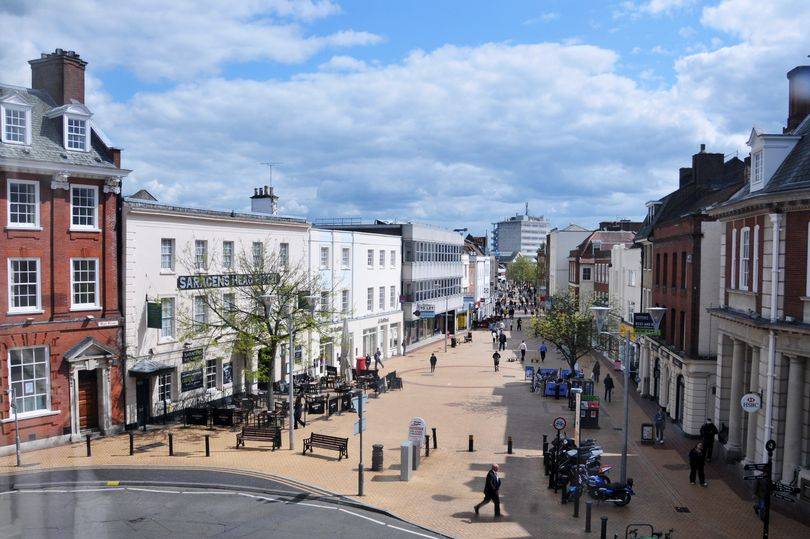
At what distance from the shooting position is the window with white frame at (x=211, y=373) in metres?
31.9

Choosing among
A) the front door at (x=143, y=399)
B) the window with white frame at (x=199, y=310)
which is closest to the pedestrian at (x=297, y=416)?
the window with white frame at (x=199, y=310)

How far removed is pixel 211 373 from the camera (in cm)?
3228

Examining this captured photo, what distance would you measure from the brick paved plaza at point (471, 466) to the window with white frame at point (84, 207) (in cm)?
Answer: 844

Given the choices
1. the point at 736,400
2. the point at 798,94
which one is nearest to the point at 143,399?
the point at 736,400

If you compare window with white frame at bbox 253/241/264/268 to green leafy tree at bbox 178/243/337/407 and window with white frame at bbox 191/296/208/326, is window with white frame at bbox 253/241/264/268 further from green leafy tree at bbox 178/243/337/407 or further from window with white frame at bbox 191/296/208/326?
window with white frame at bbox 191/296/208/326

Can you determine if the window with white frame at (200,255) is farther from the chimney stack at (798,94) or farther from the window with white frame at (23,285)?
the chimney stack at (798,94)

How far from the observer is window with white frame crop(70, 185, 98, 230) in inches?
1008

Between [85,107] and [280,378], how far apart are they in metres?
17.5

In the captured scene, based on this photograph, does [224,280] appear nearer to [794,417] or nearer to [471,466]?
[471,466]

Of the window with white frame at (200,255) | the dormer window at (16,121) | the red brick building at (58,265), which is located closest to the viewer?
the dormer window at (16,121)

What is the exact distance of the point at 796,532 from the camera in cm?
1761

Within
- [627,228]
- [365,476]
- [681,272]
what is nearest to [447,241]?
[627,228]

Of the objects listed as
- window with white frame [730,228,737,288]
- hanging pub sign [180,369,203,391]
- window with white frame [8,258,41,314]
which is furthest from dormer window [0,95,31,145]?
window with white frame [730,228,737,288]

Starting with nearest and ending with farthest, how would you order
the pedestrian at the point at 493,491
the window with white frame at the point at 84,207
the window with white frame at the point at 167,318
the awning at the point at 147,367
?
the pedestrian at the point at 493,491 → the window with white frame at the point at 84,207 → the awning at the point at 147,367 → the window with white frame at the point at 167,318
